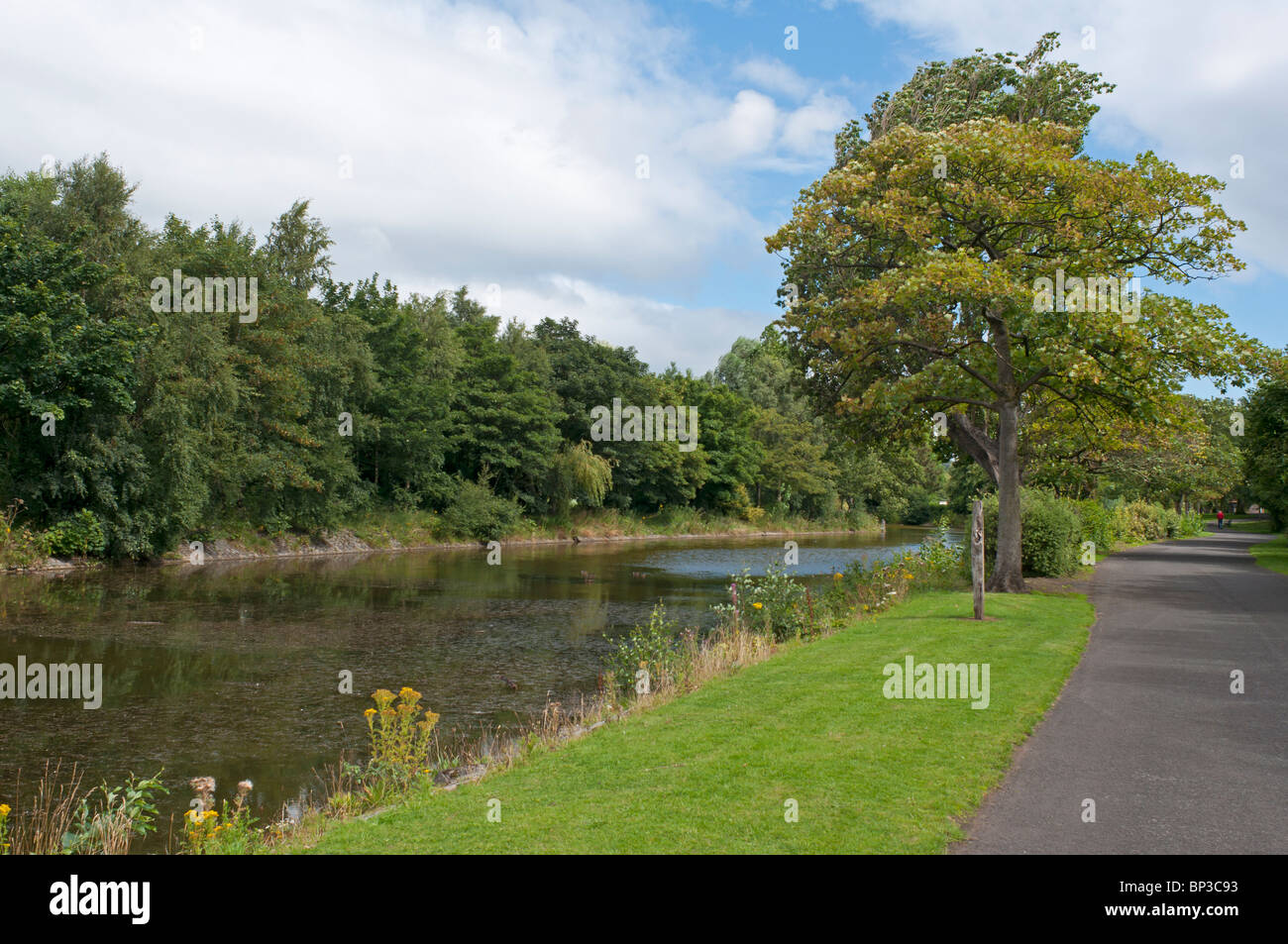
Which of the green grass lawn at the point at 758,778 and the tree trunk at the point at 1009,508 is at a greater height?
the tree trunk at the point at 1009,508

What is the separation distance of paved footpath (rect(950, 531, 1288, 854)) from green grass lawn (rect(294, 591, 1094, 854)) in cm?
35

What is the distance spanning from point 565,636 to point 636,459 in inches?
2042

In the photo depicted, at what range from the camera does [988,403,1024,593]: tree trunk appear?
21.6m

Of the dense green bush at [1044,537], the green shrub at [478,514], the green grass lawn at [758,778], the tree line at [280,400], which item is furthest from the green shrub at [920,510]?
the green grass lawn at [758,778]

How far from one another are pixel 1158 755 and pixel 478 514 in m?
48.2

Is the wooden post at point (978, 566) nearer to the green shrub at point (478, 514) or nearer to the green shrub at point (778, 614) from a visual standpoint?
the green shrub at point (778, 614)

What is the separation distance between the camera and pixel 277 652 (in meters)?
17.7

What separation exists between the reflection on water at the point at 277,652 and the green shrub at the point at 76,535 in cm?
118

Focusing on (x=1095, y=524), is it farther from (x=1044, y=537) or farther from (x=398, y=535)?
(x=398, y=535)

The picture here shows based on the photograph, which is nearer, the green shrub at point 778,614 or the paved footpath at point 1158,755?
the paved footpath at point 1158,755

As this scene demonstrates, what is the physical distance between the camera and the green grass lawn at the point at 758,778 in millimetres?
6152

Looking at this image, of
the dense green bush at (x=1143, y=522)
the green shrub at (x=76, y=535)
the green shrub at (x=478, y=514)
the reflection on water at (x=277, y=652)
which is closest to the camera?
the reflection on water at (x=277, y=652)
